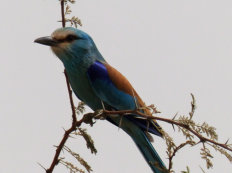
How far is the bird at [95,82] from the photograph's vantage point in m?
6.20

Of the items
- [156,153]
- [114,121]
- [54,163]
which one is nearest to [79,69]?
[114,121]

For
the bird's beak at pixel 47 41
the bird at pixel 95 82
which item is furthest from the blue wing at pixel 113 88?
the bird's beak at pixel 47 41

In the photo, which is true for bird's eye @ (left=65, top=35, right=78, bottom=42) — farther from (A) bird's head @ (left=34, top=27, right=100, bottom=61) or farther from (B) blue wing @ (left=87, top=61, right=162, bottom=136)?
(B) blue wing @ (left=87, top=61, right=162, bottom=136)

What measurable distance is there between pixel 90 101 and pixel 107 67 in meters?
0.55

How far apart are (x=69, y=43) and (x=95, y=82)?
2.02 feet

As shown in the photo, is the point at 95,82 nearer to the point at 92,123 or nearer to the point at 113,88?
the point at 113,88

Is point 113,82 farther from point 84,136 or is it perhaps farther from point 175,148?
point 175,148

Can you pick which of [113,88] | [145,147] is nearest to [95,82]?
[113,88]

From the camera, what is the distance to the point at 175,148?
11.5ft

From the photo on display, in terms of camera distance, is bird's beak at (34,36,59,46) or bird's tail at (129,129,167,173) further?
bird's tail at (129,129,167,173)

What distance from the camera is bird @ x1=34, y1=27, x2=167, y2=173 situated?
6.20 meters

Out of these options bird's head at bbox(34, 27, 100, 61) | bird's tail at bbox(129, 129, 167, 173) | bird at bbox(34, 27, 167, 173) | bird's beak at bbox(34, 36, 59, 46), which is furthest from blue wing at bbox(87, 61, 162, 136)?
bird's beak at bbox(34, 36, 59, 46)

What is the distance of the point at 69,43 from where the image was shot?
6258 mm

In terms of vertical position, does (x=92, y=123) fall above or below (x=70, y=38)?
below
